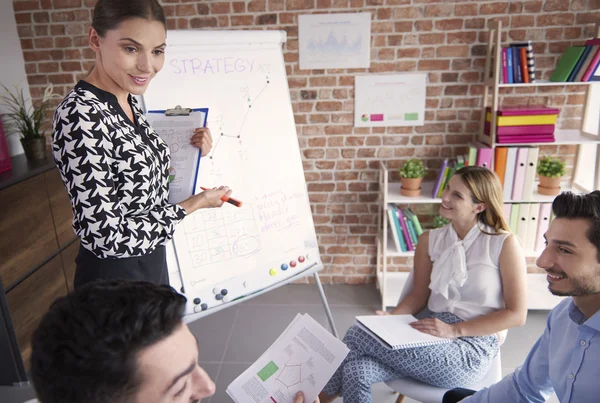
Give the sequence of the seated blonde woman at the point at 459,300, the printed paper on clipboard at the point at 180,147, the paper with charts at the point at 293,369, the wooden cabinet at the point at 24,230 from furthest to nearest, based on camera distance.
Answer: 1. the wooden cabinet at the point at 24,230
2. the seated blonde woman at the point at 459,300
3. the printed paper on clipboard at the point at 180,147
4. the paper with charts at the point at 293,369

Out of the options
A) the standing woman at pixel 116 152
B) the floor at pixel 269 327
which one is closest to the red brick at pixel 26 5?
the standing woman at pixel 116 152

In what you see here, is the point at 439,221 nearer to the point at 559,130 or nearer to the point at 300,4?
the point at 559,130

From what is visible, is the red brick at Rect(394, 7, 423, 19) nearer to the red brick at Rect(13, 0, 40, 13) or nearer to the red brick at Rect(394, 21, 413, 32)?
the red brick at Rect(394, 21, 413, 32)

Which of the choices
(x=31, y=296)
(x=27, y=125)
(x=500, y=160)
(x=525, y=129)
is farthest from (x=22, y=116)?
(x=525, y=129)

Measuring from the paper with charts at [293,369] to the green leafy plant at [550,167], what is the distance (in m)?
2.21

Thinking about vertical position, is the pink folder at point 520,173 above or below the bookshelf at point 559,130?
below

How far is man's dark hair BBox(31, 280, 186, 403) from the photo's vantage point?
63 cm

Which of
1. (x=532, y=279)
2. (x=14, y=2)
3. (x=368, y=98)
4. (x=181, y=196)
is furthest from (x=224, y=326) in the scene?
(x=14, y=2)

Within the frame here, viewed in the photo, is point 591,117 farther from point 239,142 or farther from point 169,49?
point 169,49

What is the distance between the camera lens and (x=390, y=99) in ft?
10.0

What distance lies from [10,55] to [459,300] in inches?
126

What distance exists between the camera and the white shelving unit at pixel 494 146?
272 cm

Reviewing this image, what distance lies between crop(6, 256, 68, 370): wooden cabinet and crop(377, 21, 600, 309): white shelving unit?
2069 millimetres

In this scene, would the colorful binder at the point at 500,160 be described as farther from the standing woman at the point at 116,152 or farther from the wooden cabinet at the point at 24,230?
the wooden cabinet at the point at 24,230
